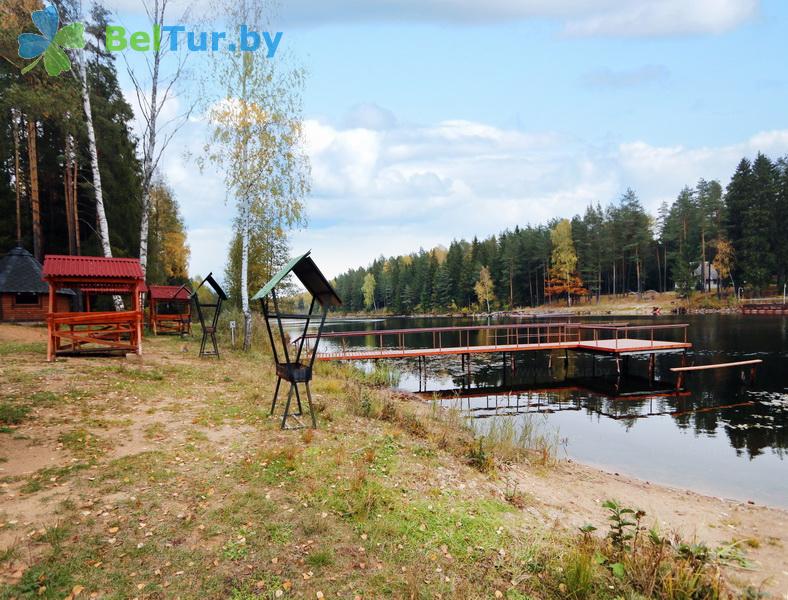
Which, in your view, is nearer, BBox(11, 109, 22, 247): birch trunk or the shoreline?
the shoreline

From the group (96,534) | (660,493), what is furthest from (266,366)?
(660,493)

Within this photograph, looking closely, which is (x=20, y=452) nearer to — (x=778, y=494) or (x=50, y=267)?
(x=50, y=267)

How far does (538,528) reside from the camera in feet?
21.2

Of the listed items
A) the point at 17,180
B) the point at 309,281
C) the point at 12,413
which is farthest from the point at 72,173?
the point at 309,281

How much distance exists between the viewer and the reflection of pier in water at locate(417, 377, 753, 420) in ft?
58.5

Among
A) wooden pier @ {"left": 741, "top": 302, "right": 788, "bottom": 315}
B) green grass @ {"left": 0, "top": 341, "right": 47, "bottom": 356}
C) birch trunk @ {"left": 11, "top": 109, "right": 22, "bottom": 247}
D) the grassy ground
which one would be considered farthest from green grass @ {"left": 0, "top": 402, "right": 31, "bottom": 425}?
wooden pier @ {"left": 741, "top": 302, "right": 788, "bottom": 315}

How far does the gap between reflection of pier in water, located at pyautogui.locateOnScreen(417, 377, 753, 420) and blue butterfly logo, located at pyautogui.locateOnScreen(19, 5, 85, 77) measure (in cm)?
1940

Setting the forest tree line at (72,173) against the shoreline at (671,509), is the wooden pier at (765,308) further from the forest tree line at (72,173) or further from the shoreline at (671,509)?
the forest tree line at (72,173)

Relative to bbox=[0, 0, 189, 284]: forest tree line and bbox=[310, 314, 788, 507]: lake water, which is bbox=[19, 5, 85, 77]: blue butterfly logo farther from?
bbox=[310, 314, 788, 507]: lake water

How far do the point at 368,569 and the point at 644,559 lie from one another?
328cm

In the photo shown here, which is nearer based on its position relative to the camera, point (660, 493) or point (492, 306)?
point (660, 493)

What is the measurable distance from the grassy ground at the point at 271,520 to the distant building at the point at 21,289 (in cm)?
2014

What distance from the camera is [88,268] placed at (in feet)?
47.7

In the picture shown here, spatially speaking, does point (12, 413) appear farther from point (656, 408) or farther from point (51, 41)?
point (656, 408)
